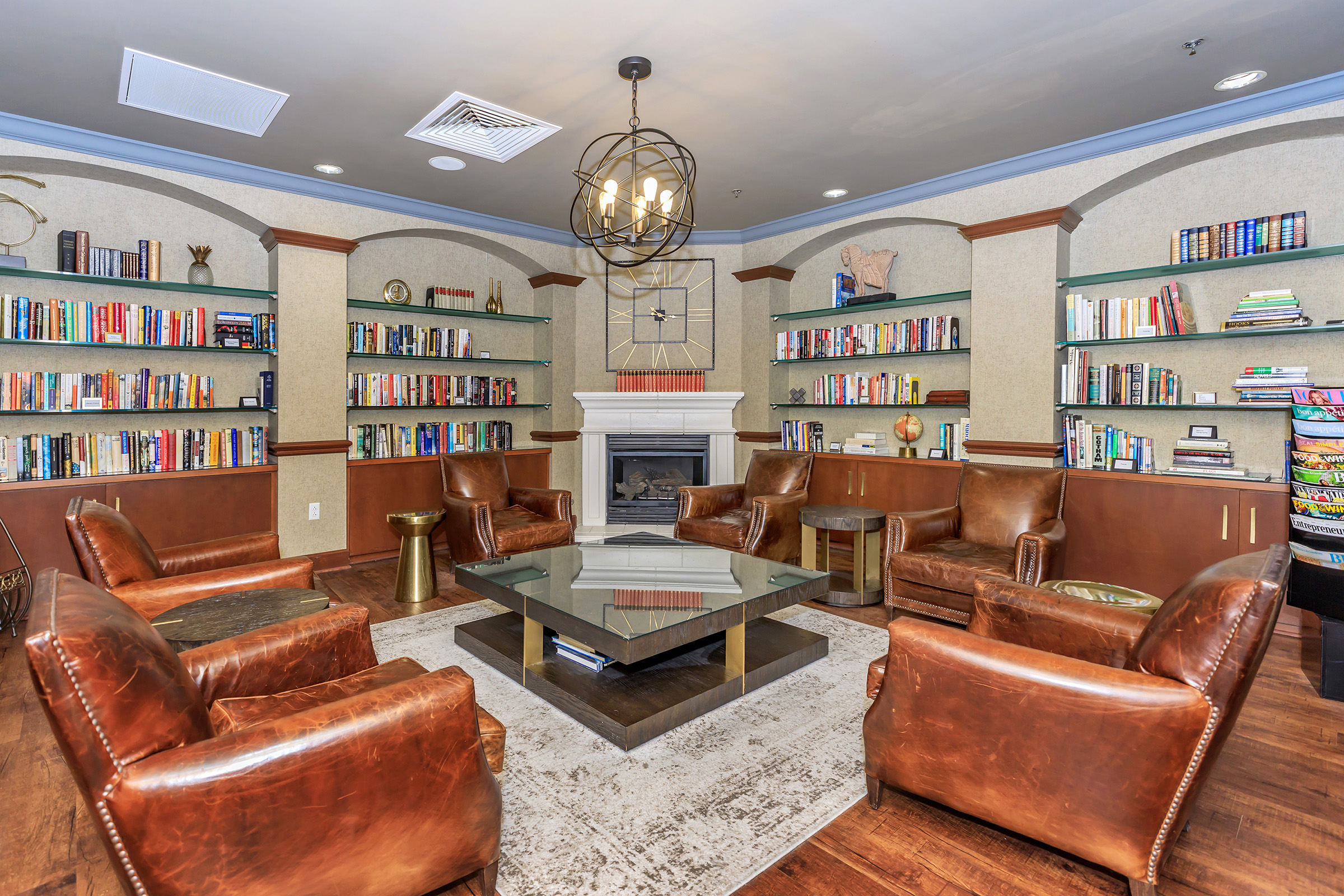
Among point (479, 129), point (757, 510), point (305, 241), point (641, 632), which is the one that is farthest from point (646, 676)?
point (305, 241)

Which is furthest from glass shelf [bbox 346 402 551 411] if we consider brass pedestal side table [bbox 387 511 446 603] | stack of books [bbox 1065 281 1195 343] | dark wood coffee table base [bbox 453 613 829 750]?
stack of books [bbox 1065 281 1195 343]

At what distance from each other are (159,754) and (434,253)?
5.09 metres

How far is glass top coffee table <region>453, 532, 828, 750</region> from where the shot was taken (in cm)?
232

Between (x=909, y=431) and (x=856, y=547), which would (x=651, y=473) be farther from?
(x=856, y=547)

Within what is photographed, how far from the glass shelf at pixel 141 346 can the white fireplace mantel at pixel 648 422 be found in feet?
8.23

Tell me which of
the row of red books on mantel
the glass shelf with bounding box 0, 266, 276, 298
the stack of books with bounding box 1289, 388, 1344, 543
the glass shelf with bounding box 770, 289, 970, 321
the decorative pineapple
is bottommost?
the stack of books with bounding box 1289, 388, 1344, 543

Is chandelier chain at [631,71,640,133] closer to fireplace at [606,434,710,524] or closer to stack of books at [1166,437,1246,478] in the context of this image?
fireplace at [606,434,710,524]

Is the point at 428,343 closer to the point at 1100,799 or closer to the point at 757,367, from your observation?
the point at 757,367

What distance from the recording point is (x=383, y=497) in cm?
507

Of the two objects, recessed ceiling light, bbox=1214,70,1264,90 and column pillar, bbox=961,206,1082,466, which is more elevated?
recessed ceiling light, bbox=1214,70,1264,90

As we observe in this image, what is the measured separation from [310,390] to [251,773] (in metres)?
4.06

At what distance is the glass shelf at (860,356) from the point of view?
476cm

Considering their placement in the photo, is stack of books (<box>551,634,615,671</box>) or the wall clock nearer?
stack of books (<box>551,634,615,671</box>)

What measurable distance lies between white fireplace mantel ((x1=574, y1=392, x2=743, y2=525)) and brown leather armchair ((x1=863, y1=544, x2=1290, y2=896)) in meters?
4.07
